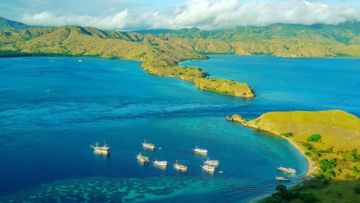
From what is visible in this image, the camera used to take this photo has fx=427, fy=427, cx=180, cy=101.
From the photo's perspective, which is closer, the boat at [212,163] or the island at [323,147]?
the island at [323,147]

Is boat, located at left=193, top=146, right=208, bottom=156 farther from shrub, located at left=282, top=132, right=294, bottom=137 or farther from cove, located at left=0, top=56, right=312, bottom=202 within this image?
shrub, located at left=282, top=132, right=294, bottom=137

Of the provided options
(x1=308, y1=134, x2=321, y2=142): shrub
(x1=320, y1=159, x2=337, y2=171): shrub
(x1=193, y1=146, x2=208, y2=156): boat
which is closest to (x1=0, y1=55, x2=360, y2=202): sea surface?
(x1=193, y1=146, x2=208, y2=156): boat

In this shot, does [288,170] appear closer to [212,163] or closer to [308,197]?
[212,163]

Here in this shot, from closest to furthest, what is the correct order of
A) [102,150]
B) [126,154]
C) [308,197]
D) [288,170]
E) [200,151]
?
[308,197]
[288,170]
[102,150]
[126,154]
[200,151]

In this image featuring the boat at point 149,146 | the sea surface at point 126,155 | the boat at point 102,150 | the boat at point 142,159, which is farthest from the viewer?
the boat at point 149,146

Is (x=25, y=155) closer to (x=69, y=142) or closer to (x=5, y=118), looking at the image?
(x=69, y=142)

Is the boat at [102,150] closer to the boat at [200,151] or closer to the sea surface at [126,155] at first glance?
the sea surface at [126,155]

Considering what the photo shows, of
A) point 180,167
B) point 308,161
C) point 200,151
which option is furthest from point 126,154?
point 308,161

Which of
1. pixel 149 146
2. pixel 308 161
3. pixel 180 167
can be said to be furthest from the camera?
pixel 149 146

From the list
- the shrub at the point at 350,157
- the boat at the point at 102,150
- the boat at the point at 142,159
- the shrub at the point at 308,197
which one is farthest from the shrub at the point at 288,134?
the boat at the point at 102,150
